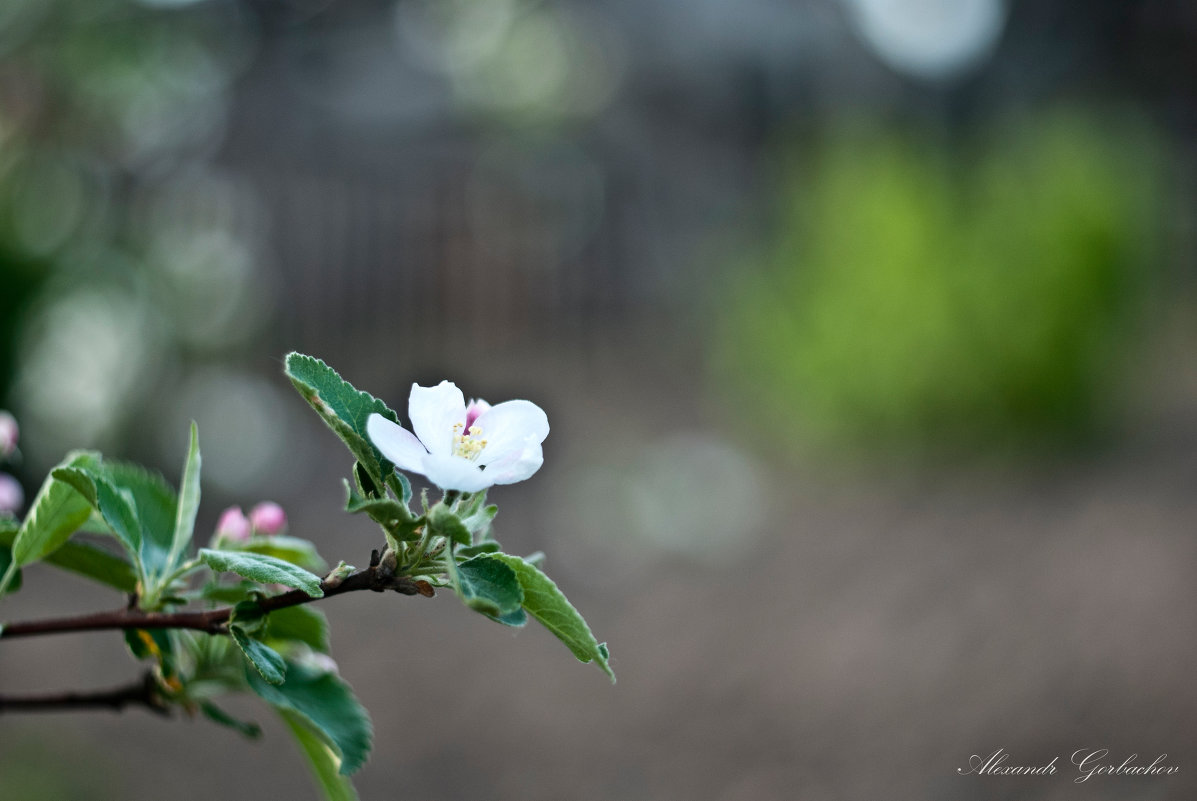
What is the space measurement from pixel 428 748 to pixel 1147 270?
12.9 ft

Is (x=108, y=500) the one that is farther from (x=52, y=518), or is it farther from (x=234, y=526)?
(x=234, y=526)

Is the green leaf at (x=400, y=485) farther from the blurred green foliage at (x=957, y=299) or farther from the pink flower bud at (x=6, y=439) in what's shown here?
the blurred green foliage at (x=957, y=299)

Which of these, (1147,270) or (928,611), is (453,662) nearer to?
(928,611)

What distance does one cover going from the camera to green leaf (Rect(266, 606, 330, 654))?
2.00 ft

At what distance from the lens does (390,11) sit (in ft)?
26.3

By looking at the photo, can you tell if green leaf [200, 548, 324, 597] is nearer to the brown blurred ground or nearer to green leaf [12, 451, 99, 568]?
green leaf [12, 451, 99, 568]

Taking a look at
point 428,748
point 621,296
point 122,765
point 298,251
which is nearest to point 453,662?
point 428,748

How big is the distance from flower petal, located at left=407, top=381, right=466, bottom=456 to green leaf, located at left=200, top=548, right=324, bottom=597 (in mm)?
77

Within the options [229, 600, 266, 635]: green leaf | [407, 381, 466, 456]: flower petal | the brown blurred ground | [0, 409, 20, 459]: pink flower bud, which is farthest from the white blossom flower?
the brown blurred ground

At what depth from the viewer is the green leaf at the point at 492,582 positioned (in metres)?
0.43

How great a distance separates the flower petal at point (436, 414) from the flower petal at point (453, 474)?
0.09 feet

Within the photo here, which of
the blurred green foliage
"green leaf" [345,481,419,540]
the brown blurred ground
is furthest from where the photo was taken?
the blurred green foliage

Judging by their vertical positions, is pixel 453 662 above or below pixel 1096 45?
below

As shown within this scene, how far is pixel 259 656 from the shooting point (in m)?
0.47
